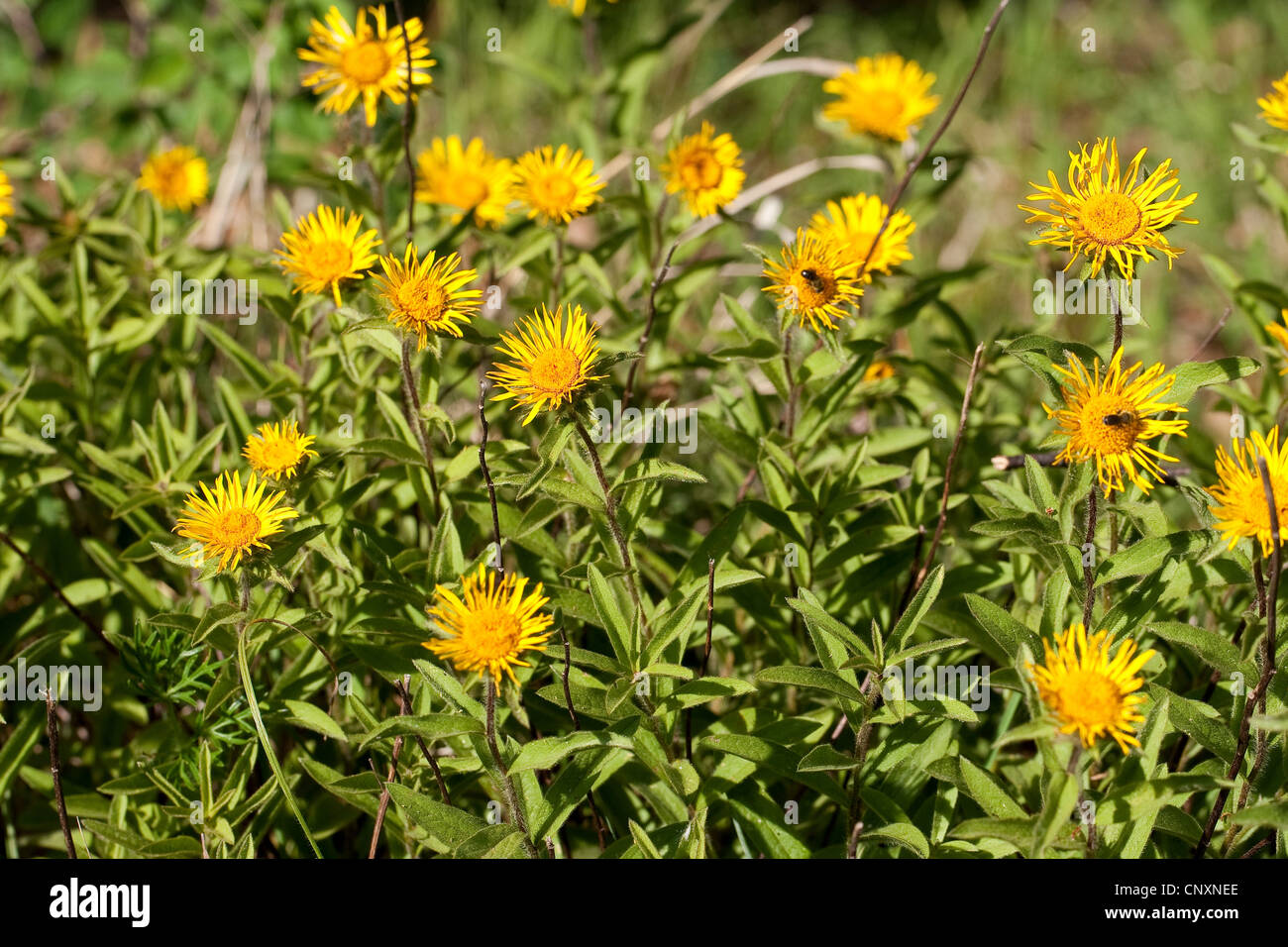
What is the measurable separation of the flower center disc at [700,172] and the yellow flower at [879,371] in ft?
1.56

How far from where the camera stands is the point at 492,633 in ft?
4.77

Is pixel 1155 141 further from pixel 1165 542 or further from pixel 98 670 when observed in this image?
pixel 98 670

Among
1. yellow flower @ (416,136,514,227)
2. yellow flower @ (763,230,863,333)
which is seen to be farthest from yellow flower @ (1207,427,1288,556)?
yellow flower @ (416,136,514,227)

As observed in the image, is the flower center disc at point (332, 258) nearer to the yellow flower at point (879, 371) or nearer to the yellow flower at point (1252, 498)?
the yellow flower at point (879, 371)

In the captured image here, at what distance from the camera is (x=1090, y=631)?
1684 millimetres

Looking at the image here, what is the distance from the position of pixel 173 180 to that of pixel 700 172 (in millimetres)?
1178

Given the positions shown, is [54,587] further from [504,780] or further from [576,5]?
[576,5]

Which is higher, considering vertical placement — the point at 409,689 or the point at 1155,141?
the point at 1155,141

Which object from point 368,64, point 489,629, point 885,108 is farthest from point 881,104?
point 489,629

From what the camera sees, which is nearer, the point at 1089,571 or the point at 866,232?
the point at 1089,571

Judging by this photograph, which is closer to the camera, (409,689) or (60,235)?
(409,689)

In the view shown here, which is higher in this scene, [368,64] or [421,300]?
[368,64]

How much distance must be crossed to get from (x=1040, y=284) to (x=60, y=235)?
2.03m

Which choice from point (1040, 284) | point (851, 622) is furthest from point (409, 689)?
point (1040, 284)
